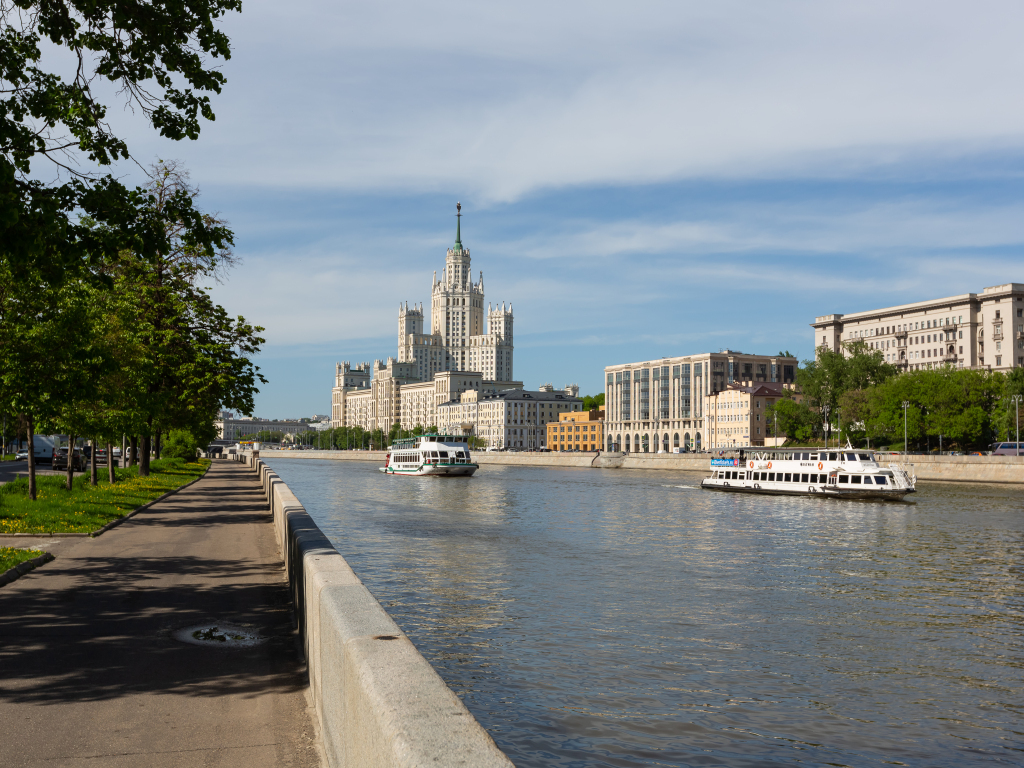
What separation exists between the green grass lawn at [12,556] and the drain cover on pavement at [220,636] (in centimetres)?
526

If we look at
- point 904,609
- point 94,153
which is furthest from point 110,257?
point 904,609

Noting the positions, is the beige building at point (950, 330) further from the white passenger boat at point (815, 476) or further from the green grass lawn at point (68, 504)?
the green grass lawn at point (68, 504)

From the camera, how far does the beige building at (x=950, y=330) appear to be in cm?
15788

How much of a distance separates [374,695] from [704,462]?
120540 mm

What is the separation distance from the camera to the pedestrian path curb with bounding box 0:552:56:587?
47.1 feet

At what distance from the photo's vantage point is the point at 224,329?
129ft

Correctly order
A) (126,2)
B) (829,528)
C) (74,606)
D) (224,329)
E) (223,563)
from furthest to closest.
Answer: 1. (829,528)
2. (224,329)
3. (223,563)
4. (126,2)
5. (74,606)

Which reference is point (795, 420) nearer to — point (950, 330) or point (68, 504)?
point (950, 330)

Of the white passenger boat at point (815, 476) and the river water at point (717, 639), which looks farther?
the white passenger boat at point (815, 476)

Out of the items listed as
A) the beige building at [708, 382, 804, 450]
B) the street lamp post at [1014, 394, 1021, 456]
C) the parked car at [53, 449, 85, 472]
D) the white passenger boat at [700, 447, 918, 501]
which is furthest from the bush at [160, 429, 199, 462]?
the beige building at [708, 382, 804, 450]

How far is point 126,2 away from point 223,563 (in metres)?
10.0

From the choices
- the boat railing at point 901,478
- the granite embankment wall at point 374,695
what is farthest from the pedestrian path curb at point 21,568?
the boat railing at point 901,478

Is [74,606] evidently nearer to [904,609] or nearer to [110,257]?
[110,257]

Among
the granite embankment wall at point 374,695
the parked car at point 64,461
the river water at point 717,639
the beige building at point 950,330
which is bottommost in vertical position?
the river water at point 717,639
